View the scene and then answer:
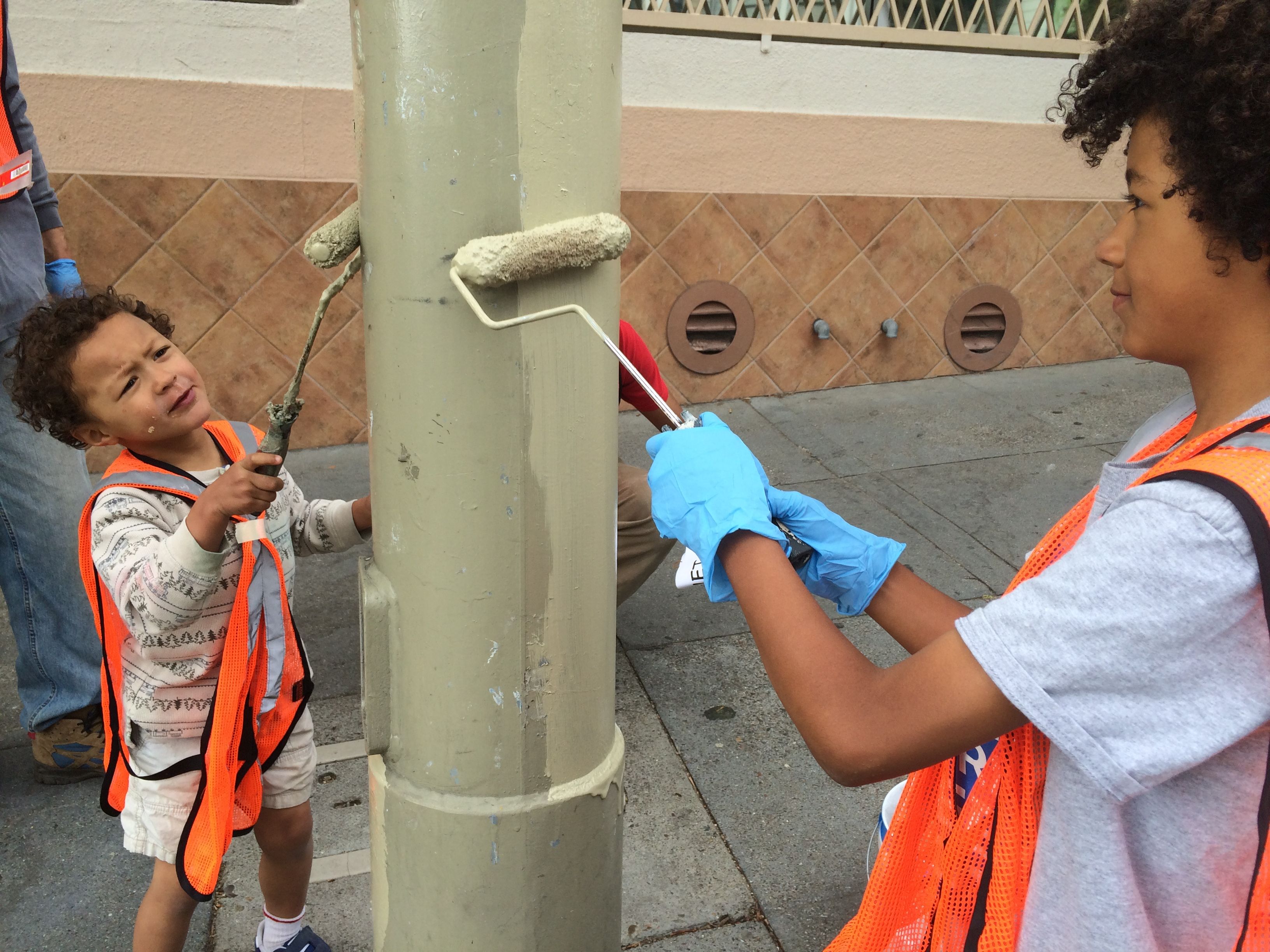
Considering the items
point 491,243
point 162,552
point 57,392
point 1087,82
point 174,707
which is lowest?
point 174,707

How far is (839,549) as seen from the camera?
137 cm

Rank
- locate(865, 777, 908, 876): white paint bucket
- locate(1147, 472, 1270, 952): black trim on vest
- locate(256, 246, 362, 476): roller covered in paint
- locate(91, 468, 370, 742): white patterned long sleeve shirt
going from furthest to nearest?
locate(865, 777, 908, 876): white paint bucket < locate(91, 468, 370, 742): white patterned long sleeve shirt < locate(256, 246, 362, 476): roller covered in paint < locate(1147, 472, 1270, 952): black trim on vest

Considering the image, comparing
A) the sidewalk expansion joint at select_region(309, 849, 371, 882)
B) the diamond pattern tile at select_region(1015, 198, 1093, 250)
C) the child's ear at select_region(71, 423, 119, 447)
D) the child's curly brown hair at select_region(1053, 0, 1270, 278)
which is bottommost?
the sidewalk expansion joint at select_region(309, 849, 371, 882)

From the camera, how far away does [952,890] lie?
1161mm

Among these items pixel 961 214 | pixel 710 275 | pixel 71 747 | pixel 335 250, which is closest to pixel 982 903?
pixel 335 250

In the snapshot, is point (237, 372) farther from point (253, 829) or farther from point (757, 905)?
point (757, 905)

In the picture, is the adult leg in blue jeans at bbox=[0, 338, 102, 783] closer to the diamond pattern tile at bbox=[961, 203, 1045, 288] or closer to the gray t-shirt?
the gray t-shirt

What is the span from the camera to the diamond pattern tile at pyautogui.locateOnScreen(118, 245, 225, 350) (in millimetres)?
4039

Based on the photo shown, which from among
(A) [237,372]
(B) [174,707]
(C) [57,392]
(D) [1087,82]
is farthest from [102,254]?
(D) [1087,82]

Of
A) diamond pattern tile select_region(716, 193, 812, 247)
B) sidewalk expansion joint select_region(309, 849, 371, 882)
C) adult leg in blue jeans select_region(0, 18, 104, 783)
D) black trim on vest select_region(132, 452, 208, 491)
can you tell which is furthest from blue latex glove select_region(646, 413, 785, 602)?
diamond pattern tile select_region(716, 193, 812, 247)

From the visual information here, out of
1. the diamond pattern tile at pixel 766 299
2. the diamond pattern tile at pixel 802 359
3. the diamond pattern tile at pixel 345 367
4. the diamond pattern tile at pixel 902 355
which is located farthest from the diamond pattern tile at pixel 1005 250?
the diamond pattern tile at pixel 345 367

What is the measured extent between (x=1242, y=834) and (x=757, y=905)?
1.38 metres

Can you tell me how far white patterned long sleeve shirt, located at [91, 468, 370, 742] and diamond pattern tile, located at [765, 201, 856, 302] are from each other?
11.6 ft

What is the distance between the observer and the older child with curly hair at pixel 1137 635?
889 millimetres
